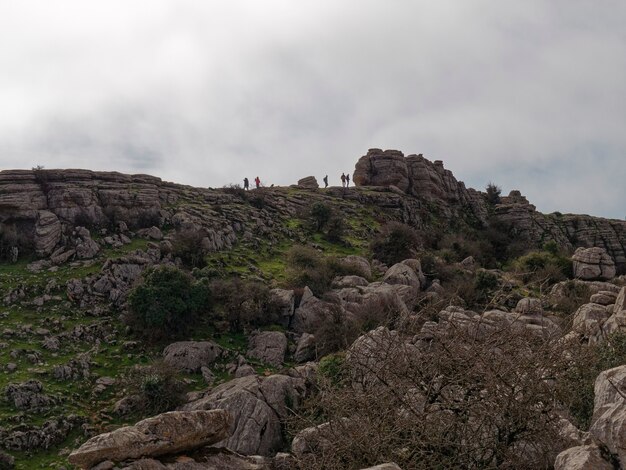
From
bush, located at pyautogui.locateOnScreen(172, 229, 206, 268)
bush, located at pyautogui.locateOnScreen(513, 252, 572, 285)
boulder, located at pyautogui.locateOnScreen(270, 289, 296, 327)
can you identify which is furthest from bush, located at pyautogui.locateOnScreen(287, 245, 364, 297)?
bush, located at pyautogui.locateOnScreen(513, 252, 572, 285)

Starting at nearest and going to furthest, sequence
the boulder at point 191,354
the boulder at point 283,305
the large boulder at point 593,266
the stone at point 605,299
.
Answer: the boulder at point 191,354 < the stone at point 605,299 < the boulder at point 283,305 < the large boulder at point 593,266

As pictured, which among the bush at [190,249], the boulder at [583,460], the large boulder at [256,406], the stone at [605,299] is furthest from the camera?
the bush at [190,249]

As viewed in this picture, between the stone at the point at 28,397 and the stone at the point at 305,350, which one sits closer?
the stone at the point at 28,397

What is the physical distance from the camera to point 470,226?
2672 inches

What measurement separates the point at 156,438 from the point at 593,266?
42.8m

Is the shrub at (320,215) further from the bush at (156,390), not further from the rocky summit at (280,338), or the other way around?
the bush at (156,390)

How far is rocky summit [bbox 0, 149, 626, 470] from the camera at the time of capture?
937cm

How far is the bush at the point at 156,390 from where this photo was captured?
23.7 meters

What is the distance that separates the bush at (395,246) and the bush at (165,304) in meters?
19.3

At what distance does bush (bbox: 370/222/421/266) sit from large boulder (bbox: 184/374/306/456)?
939 inches

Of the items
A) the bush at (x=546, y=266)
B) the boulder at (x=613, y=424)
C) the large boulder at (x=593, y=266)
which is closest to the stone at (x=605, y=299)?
the bush at (x=546, y=266)

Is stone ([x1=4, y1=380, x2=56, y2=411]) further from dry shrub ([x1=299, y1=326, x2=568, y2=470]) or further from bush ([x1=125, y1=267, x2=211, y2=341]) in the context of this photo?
dry shrub ([x1=299, y1=326, x2=568, y2=470])

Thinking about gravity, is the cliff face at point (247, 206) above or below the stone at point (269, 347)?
above

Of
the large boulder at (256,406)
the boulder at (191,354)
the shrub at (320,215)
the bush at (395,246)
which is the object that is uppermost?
the shrub at (320,215)
